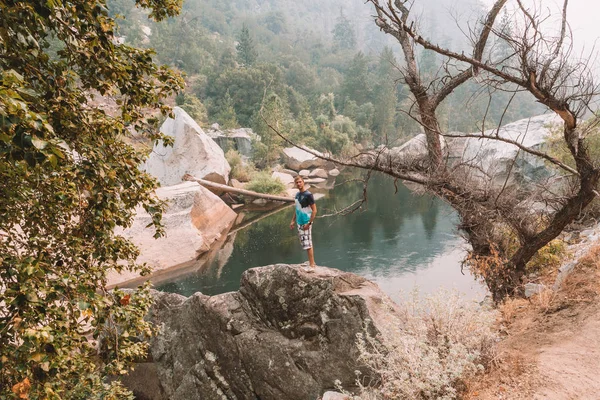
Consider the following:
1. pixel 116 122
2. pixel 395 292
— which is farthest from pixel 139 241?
pixel 116 122

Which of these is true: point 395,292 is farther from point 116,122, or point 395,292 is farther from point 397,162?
point 116,122

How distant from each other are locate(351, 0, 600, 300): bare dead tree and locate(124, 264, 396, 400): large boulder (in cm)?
223

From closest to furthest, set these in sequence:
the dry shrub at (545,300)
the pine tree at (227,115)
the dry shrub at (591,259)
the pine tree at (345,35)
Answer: the dry shrub at (545,300) → the dry shrub at (591,259) → the pine tree at (227,115) → the pine tree at (345,35)

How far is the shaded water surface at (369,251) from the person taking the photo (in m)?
13.1

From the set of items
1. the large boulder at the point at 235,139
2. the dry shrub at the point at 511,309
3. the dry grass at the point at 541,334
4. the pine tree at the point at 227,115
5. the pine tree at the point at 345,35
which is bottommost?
the dry shrub at the point at 511,309

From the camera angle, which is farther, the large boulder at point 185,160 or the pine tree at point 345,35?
the pine tree at point 345,35

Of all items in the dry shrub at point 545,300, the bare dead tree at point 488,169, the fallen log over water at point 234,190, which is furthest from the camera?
the fallen log over water at point 234,190

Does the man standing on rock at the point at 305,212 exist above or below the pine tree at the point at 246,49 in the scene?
below

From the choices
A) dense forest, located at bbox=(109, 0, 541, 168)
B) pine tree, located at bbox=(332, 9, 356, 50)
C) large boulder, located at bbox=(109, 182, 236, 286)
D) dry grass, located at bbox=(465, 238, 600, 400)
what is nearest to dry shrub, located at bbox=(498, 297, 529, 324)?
dry grass, located at bbox=(465, 238, 600, 400)

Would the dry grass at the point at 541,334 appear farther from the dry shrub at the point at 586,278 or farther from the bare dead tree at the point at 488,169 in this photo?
the bare dead tree at the point at 488,169

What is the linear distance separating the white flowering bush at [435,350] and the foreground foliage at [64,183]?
2.43 m

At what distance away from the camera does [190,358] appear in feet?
21.6

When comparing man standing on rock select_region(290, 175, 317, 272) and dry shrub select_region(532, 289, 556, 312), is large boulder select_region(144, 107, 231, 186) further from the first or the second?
dry shrub select_region(532, 289, 556, 312)

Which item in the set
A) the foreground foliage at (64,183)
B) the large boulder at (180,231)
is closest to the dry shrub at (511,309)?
the foreground foliage at (64,183)
